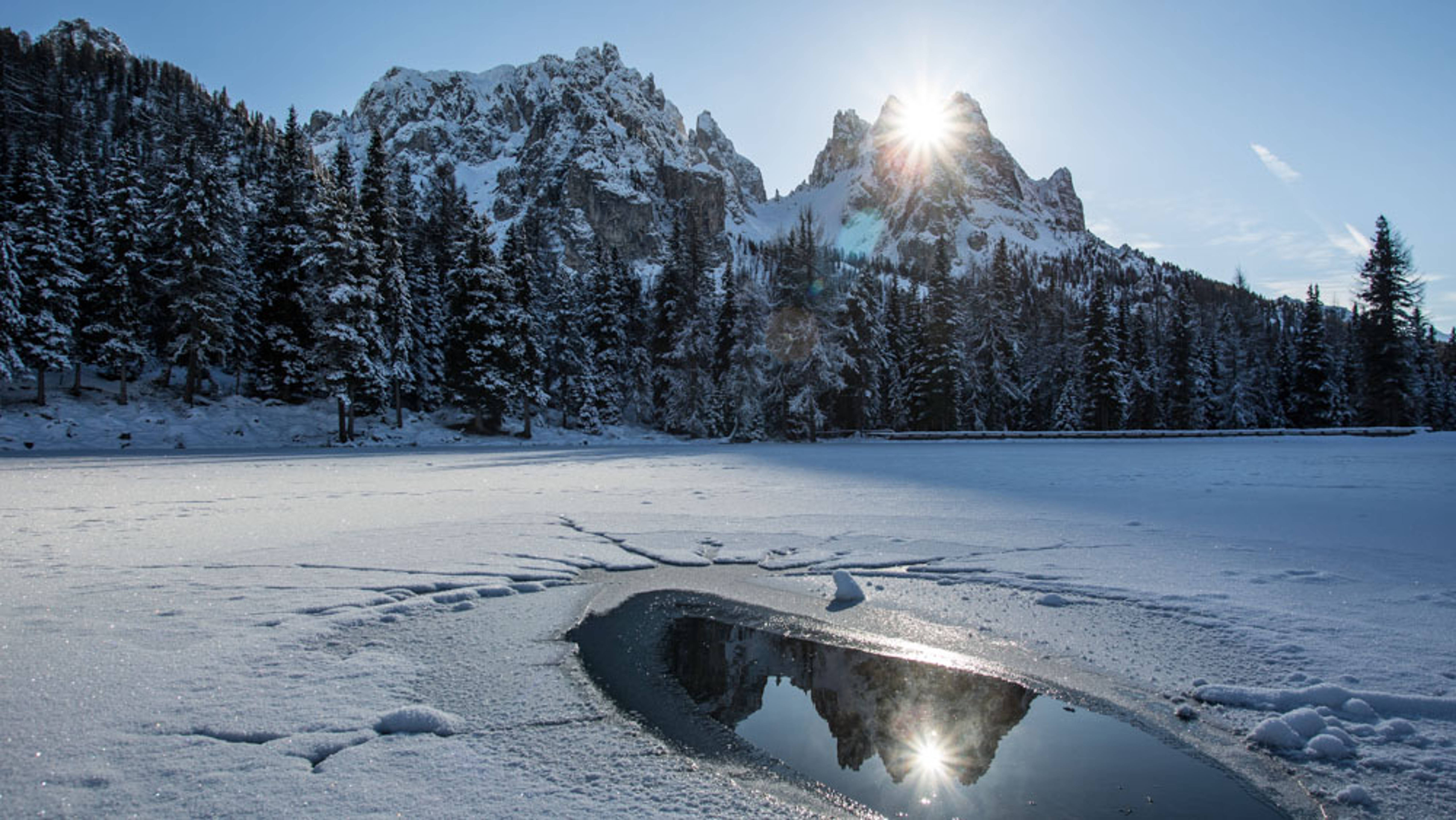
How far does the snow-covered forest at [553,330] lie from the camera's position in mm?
33781

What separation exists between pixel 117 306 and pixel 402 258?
534 inches

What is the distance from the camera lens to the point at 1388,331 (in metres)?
39.3

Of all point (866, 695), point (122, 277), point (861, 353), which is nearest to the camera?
point (866, 695)

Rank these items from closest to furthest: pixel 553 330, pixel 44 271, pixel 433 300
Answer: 1. pixel 44 271
2. pixel 433 300
3. pixel 553 330

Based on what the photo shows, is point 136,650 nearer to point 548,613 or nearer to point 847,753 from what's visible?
point 548,613

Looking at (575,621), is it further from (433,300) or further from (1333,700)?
(433,300)

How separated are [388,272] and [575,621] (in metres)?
36.4

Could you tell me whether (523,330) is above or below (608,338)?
below

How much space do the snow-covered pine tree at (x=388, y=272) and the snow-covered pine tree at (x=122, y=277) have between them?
10894 mm

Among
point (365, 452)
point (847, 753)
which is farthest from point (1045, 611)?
point (365, 452)

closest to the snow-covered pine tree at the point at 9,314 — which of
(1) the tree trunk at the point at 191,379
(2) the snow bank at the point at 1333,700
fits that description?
(1) the tree trunk at the point at 191,379

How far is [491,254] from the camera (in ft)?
131

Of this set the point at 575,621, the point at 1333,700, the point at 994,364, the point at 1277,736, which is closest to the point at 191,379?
the point at 575,621

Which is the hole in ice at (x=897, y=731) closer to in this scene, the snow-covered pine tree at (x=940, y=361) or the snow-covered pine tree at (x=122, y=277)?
the snow-covered pine tree at (x=940, y=361)
